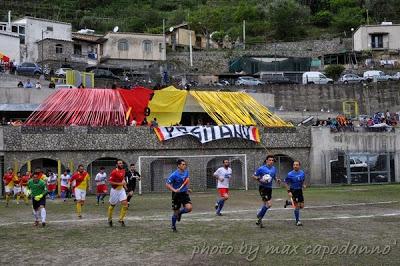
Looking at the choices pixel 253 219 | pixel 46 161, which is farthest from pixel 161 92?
pixel 253 219

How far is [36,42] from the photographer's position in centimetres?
6531

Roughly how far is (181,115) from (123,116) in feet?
15.1

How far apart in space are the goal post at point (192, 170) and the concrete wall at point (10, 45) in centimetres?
3567

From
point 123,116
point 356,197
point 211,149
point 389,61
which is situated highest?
point 389,61

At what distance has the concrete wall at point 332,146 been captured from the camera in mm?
34906

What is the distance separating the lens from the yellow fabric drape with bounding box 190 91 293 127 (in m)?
34.8

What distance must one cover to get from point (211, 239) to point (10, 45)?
2164 inches

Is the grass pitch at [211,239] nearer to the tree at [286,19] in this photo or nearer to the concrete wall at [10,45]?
the concrete wall at [10,45]

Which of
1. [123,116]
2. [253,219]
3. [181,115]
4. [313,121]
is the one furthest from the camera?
[313,121]

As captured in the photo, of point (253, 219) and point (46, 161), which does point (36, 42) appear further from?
point (253, 219)

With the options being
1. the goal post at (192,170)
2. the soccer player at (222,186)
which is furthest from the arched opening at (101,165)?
the soccer player at (222,186)

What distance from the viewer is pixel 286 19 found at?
89688 millimetres

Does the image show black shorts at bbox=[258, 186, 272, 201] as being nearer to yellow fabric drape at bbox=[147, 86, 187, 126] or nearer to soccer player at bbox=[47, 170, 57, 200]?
soccer player at bbox=[47, 170, 57, 200]

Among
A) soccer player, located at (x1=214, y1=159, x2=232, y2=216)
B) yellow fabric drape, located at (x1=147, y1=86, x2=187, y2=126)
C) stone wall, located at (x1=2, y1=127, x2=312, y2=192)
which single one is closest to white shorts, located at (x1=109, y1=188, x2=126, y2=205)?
soccer player, located at (x1=214, y1=159, x2=232, y2=216)
